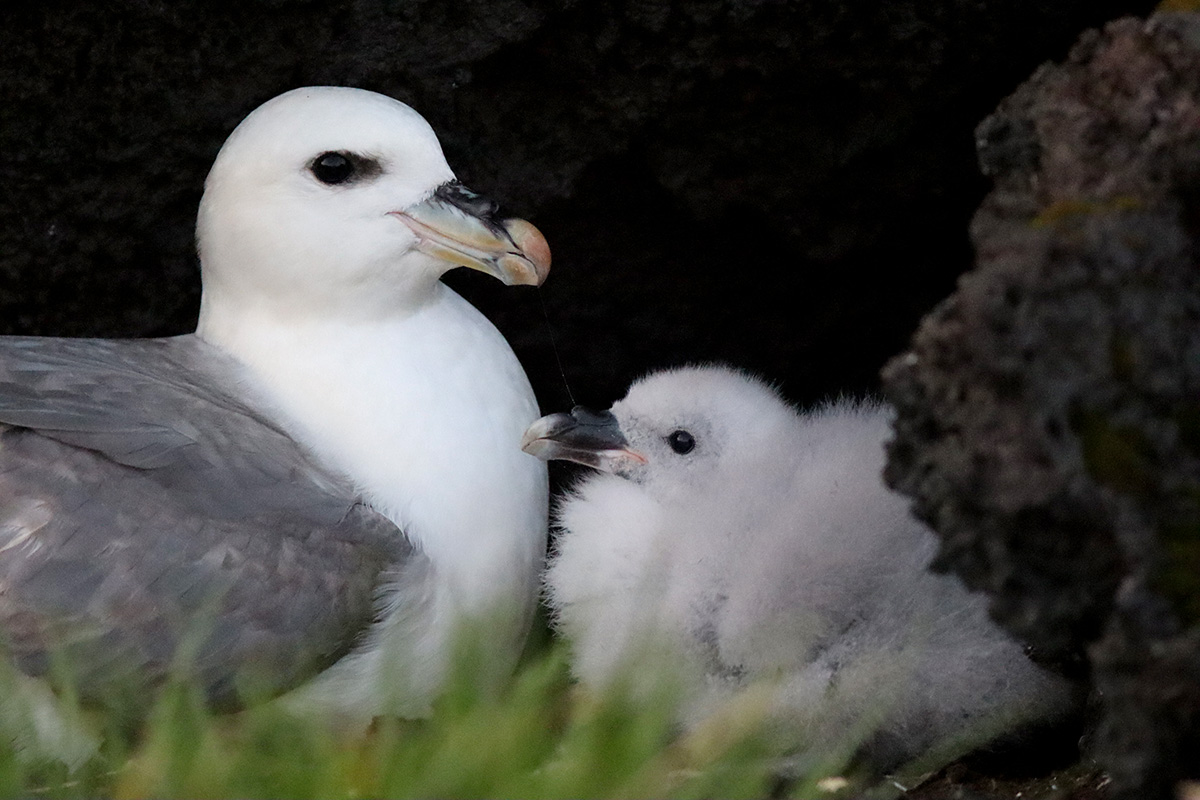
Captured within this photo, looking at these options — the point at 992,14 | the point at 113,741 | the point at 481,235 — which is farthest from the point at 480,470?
the point at 992,14

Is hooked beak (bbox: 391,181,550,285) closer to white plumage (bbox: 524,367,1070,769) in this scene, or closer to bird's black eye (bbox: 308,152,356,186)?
bird's black eye (bbox: 308,152,356,186)

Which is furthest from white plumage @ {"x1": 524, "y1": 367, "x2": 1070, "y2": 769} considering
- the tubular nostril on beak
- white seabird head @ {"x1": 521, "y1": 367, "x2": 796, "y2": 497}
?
the tubular nostril on beak

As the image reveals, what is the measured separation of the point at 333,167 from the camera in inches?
115

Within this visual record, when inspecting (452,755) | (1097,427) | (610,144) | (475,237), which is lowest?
(452,755)

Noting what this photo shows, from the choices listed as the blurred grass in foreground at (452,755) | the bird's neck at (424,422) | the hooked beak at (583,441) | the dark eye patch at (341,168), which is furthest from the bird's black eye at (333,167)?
the blurred grass in foreground at (452,755)

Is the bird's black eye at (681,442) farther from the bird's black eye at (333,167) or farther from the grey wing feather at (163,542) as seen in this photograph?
the bird's black eye at (333,167)

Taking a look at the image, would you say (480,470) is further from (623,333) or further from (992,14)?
(992,14)

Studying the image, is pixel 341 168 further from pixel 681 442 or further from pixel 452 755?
pixel 452 755

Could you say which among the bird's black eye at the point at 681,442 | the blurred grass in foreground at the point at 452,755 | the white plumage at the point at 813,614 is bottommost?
the blurred grass in foreground at the point at 452,755

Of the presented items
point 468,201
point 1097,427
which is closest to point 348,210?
point 468,201

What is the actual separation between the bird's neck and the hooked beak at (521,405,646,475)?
0.06 metres

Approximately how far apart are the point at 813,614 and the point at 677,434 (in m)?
0.63

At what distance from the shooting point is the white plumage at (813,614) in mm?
2596

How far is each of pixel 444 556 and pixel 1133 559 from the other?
1509 millimetres
